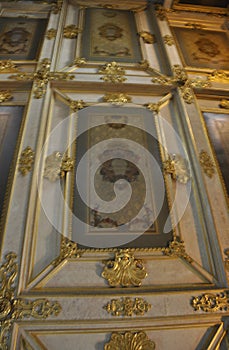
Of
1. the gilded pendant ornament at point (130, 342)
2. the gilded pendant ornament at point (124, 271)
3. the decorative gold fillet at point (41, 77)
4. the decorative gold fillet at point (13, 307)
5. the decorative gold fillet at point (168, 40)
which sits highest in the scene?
the decorative gold fillet at point (168, 40)

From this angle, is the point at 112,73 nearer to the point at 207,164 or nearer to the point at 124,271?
the point at 207,164

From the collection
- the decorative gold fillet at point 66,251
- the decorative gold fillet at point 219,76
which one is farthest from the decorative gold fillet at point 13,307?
the decorative gold fillet at point 219,76

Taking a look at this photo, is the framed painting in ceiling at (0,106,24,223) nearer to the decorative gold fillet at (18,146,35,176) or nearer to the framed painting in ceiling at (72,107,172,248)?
the decorative gold fillet at (18,146,35,176)

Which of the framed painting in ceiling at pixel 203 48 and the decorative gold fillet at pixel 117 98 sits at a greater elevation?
the framed painting in ceiling at pixel 203 48

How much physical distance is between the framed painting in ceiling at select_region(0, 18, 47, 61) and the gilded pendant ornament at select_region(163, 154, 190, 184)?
11.4ft

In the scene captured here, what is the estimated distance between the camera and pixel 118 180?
3.78m

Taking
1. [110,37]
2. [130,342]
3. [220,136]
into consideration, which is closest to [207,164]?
[220,136]

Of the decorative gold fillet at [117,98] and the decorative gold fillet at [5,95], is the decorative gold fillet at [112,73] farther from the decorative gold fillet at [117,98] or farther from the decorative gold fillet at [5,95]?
the decorative gold fillet at [5,95]

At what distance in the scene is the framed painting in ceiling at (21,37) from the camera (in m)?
5.55

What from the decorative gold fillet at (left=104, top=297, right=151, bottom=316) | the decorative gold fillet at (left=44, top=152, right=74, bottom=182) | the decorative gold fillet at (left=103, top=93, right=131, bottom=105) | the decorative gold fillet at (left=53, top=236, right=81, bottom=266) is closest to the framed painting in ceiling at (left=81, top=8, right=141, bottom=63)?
the decorative gold fillet at (left=103, top=93, right=131, bottom=105)

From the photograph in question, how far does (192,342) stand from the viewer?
8.94 feet

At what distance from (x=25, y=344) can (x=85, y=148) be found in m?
2.49

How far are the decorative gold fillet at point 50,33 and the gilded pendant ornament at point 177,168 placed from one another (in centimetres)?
377

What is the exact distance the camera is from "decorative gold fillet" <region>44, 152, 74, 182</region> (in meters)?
3.72
